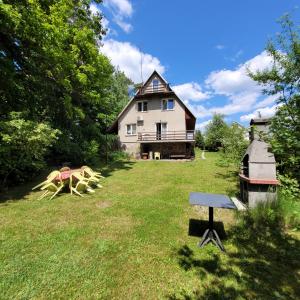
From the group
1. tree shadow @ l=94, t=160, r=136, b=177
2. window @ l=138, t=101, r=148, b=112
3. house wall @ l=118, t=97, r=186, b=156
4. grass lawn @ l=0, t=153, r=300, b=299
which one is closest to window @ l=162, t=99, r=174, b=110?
house wall @ l=118, t=97, r=186, b=156

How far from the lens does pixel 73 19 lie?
1777 centimetres

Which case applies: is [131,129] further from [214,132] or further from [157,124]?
[214,132]

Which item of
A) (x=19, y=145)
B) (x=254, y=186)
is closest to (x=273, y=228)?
(x=254, y=186)

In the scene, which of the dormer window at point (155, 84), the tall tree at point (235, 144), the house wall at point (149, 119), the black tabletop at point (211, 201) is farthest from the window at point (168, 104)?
the black tabletop at point (211, 201)

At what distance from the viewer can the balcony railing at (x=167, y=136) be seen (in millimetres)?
26125

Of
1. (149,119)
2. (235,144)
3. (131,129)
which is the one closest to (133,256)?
(235,144)

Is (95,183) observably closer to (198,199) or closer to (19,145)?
(19,145)

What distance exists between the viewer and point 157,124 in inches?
1109

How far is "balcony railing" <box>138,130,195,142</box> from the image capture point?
26125 mm

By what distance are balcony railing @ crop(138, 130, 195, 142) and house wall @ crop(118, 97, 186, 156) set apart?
1.81 ft

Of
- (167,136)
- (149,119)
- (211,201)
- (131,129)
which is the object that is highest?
(149,119)

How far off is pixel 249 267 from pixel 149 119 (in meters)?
24.4

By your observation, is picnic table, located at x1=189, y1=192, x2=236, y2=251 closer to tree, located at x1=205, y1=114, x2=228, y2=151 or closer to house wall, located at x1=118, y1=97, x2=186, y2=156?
house wall, located at x1=118, y1=97, x2=186, y2=156

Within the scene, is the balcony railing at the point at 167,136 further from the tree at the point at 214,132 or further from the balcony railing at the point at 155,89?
the tree at the point at 214,132
